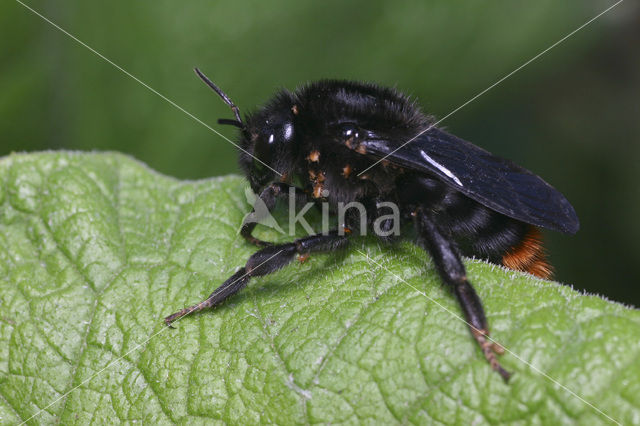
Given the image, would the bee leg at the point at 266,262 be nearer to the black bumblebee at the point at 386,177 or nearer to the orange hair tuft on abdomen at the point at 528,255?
the black bumblebee at the point at 386,177

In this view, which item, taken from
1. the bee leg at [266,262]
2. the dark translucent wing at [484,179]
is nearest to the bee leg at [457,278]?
the dark translucent wing at [484,179]

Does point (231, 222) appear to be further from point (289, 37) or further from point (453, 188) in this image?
point (289, 37)

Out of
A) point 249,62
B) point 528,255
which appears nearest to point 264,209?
point 528,255

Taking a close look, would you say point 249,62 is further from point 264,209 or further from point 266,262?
point 266,262

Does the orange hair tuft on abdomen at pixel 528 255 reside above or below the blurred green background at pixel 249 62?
below

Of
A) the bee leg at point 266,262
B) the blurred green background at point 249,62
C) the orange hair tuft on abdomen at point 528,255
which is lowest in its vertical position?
the orange hair tuft on abdomen at point 528,255
